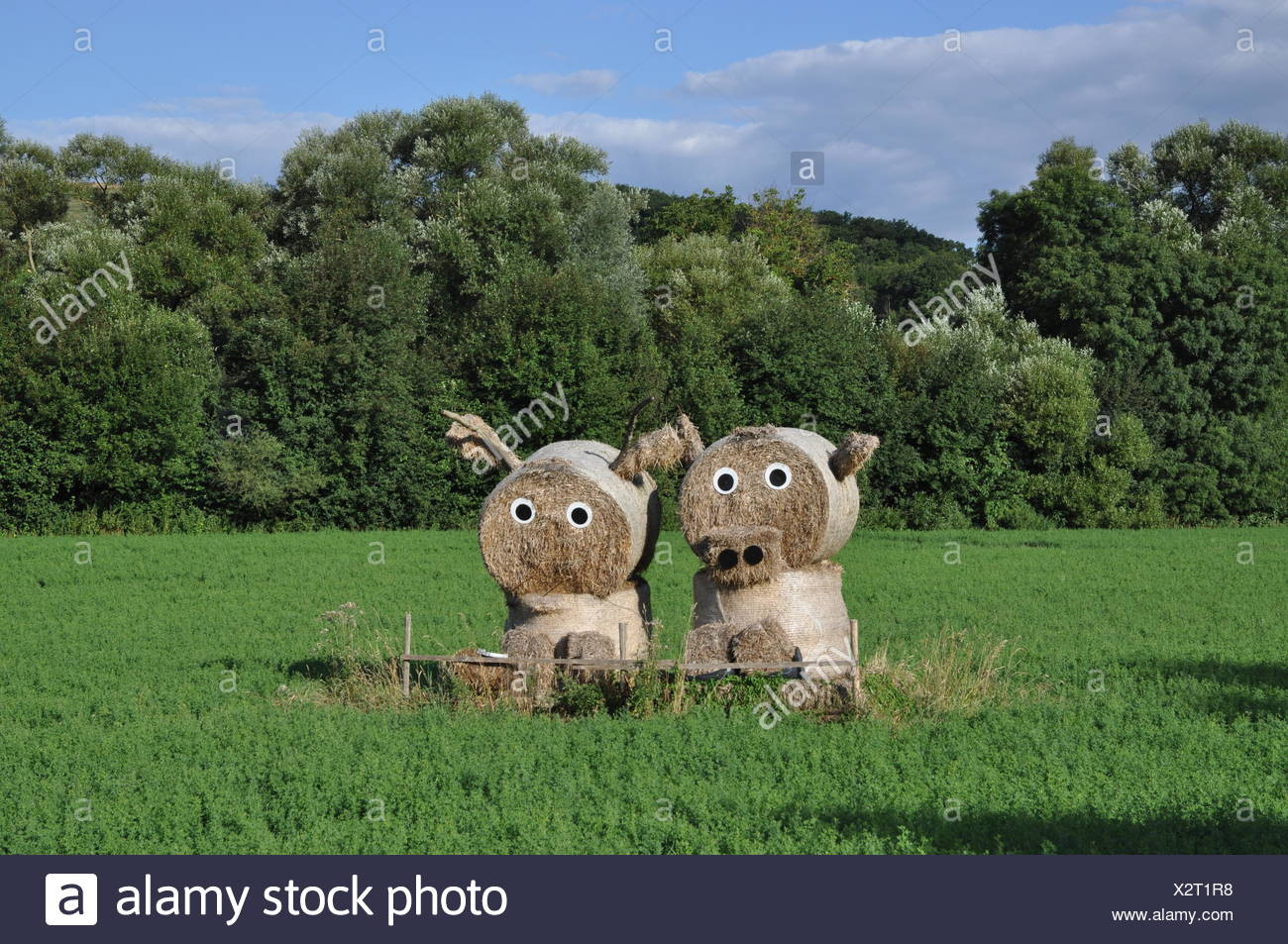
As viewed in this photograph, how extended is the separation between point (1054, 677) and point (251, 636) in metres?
11.6

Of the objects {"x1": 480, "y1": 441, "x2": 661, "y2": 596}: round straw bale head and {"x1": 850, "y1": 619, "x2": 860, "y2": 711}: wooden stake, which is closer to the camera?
{"x1": 850, "y1": 619, "x2": 860, "y2": 711}: wooden stake

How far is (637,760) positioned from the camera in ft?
35.6

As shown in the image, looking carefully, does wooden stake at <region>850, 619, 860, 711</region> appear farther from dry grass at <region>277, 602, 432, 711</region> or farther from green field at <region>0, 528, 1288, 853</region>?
dry grass at <region>277, 602, 432, 711</region>

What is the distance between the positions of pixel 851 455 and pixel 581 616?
3.31m

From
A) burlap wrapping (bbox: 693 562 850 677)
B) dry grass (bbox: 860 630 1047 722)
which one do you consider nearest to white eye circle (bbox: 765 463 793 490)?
burlap wrapping (bbox: 693 562 850 677)

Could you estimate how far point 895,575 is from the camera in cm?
2714

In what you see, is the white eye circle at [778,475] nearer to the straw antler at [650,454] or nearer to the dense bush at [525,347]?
the straw antler at [650,454]

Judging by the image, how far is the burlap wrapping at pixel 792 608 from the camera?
13133 millimetres

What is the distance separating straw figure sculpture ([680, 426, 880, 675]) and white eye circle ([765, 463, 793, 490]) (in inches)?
0.4

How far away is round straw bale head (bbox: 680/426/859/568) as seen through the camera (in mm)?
13336

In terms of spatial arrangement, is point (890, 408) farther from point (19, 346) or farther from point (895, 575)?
point (19, 346)

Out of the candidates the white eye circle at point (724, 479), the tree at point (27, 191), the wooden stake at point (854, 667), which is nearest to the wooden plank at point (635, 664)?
the wooden stake at point (854, 667)

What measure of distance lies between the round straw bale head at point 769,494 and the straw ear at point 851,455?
3.5 inches

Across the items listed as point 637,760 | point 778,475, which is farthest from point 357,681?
point 778,475
